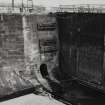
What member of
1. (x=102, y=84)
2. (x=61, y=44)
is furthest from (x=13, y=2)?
(x=102, y=84)

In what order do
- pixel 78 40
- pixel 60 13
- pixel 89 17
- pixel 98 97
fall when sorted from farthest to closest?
pixel 60 13 → pixel 78 40 → pixel 89 17 → pixel 98 97

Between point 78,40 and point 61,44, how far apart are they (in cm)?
205

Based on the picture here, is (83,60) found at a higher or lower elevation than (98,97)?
higher

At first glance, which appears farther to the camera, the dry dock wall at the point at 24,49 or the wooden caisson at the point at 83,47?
the dry dock wall at the point at 24,49

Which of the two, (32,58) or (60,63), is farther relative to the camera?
(60,63)

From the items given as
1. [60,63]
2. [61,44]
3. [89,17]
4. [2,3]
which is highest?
[2,3]

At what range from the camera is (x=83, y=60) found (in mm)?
16953

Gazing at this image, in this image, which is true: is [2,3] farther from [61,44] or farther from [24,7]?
[61,44]

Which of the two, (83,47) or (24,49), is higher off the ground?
(83,47)

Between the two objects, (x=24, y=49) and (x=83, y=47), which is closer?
(x=24, y=49)

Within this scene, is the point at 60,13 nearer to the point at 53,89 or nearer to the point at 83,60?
the point at 83,60

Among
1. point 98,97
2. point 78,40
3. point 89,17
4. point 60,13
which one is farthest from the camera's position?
point 60,13

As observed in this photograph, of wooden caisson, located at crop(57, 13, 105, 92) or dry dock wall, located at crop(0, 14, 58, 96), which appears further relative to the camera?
dry dock wall, located at crop(0, 14, 58, 96)

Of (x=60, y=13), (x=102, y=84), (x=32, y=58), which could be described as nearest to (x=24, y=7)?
(x=60, y=13)
